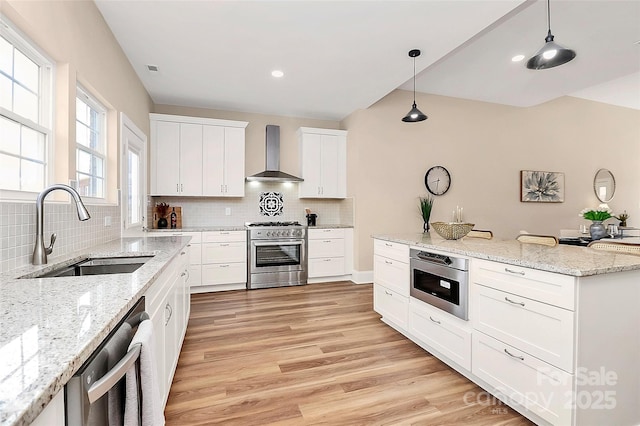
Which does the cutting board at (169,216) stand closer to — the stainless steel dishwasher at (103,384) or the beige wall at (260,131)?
the beige wall at (260,131)

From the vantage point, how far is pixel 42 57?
5.88 feet

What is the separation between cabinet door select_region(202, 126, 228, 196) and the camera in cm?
443

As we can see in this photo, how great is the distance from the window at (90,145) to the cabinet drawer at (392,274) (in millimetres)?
2612

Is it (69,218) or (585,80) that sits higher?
(585,80)

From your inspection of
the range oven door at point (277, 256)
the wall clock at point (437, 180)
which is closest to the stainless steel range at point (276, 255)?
the range oven door at point (277, 256)

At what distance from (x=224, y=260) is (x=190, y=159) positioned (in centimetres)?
153

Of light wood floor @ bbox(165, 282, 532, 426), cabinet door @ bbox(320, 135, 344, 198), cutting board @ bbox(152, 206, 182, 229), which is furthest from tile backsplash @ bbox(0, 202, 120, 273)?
cabinet door @ bbox(320, 135, 344, 198)

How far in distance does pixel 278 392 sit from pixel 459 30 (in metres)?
3.18

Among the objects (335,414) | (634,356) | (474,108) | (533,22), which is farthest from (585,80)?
(335,414)

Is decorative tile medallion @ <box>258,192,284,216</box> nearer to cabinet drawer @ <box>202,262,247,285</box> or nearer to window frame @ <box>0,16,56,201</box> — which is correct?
cabinet drawer @ <box>202,262,247,285</box>

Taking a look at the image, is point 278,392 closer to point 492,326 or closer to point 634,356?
point 492,326

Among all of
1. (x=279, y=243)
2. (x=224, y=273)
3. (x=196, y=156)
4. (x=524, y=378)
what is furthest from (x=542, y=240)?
(x=196, y=156)

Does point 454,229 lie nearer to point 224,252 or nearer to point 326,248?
point 326,248

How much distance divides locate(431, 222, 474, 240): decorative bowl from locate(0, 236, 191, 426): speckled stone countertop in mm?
2248
